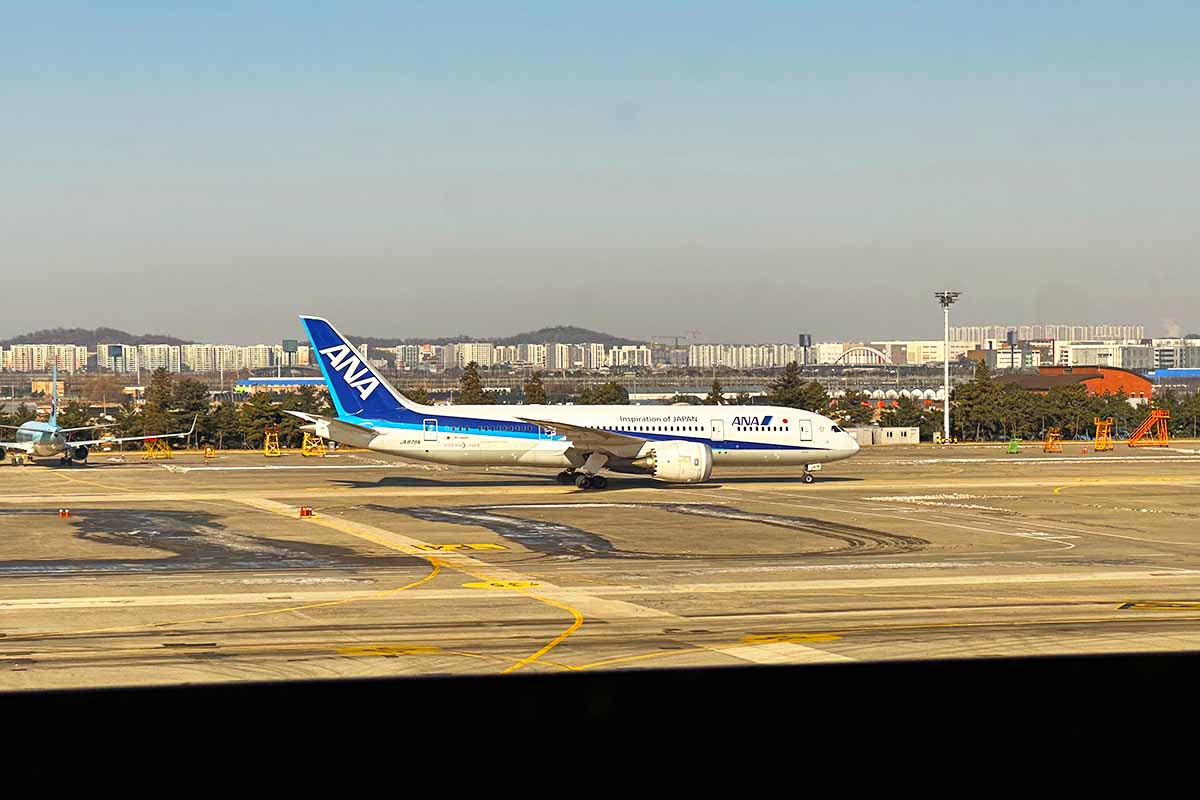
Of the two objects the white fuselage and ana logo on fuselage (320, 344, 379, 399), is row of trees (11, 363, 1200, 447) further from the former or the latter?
ana logo on fuselage (320, 344, 379, 399)

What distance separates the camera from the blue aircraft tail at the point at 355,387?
6112 centimetres

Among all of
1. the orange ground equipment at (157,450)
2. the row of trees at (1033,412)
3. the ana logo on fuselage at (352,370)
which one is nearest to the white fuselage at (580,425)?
the ana logo on fuselage at (352,370)

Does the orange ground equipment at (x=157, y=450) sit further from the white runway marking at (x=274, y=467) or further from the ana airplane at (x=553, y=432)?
the ana airplane at (x=553, y=432)

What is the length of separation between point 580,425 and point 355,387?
10.8m

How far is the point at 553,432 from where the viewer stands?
6175 centimetres

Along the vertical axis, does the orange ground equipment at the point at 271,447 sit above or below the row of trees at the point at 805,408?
below

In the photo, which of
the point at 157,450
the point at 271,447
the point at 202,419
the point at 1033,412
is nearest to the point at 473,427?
the point at 271,447

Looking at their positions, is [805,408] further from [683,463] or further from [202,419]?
[683,463]

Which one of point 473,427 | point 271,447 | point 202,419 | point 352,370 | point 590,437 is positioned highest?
point 352,370

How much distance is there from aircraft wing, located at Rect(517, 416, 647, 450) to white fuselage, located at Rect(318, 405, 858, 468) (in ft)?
0.57

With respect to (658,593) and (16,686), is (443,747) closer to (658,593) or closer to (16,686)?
(16,686)

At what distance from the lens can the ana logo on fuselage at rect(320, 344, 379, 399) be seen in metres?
61.6

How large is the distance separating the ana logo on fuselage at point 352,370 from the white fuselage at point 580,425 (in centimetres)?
154

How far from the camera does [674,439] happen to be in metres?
62.4
